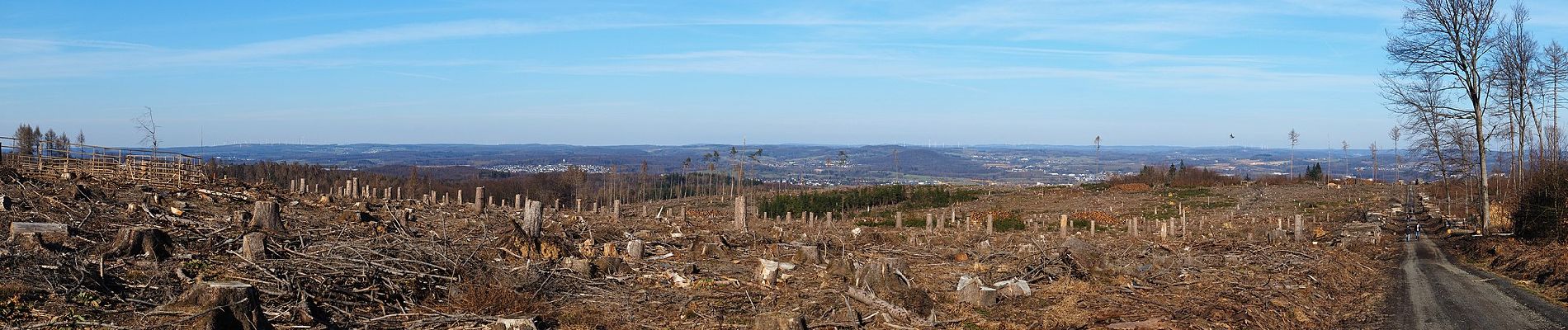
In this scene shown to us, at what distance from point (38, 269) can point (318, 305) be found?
2522mm

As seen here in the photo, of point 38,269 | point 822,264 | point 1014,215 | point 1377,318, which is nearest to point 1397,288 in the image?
point 1377,318

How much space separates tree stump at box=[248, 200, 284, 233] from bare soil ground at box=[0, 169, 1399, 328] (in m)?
0.28

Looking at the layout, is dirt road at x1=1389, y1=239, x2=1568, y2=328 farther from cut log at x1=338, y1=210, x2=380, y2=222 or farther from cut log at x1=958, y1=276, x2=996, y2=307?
cut log at x1=338, y1=210, x2=380, y2=222

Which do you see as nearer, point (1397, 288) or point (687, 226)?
point (1397, 288)

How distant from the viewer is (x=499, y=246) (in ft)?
44.9

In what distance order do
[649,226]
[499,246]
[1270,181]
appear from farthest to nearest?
[1270,181]
[649,226]
[499,246]

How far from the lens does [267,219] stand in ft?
43.1

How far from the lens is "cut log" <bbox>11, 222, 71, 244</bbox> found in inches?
452

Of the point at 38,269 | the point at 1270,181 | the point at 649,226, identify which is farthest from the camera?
the point at 1270,181

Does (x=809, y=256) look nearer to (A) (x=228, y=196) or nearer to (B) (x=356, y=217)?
(B) (x=356, y=217)

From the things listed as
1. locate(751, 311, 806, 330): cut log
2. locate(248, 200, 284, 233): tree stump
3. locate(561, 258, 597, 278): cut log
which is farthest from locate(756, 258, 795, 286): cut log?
locate(248, 200, 284, 233): tree stump

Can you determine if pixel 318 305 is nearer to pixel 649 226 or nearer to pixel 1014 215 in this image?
pixel 649 226

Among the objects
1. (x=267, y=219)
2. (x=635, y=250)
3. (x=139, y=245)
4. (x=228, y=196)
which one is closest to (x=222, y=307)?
(x=139, y=245)

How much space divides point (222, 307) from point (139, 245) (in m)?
3.71
